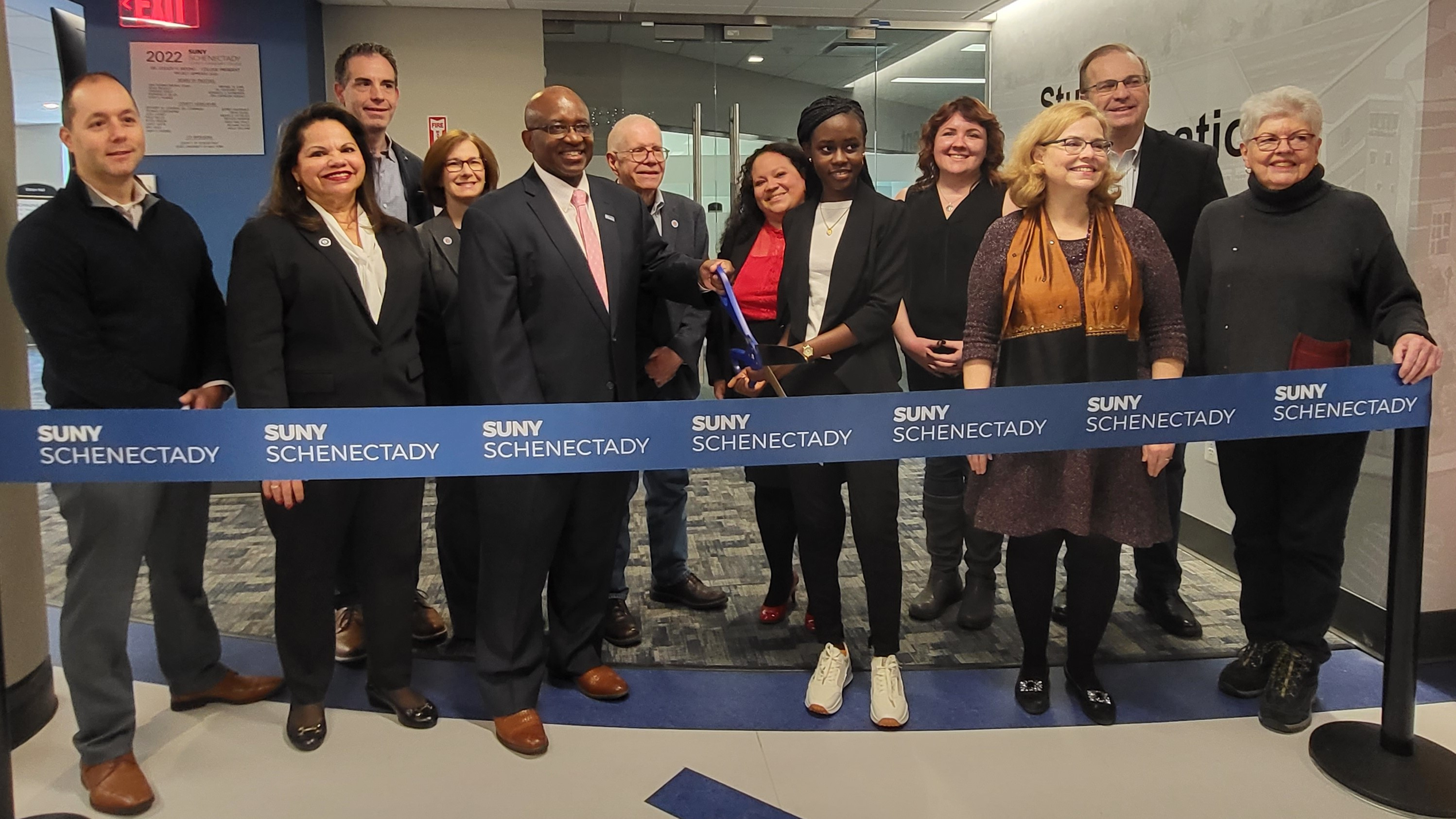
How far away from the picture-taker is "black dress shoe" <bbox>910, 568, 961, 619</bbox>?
3.27m

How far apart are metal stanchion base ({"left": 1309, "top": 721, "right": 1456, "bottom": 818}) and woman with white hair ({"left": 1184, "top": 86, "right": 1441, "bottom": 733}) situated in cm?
11

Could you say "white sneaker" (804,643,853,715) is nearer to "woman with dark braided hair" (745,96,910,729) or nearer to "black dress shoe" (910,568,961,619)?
"woman with dark braided hair" (745,96,910,729)

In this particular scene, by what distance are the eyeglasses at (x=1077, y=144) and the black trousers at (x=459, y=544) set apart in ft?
6.17

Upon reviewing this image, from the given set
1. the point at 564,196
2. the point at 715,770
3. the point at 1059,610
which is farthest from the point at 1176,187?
the point at 715,770

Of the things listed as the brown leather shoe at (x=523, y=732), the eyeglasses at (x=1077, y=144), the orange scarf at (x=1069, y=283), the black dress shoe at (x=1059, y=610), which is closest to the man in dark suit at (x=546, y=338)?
the brown leather shoe at (x=523, y=732)

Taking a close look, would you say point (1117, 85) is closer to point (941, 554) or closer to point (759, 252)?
point (759, 252)

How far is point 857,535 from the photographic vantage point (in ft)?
8.68

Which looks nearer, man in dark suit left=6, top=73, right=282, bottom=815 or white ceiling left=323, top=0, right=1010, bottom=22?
man in dark suit left=6, top=73, right=282, bottom=815

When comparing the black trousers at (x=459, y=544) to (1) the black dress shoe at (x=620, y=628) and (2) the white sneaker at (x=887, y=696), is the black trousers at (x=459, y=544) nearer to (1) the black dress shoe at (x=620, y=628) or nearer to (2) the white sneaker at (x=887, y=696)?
(1) the black dress shoe at (x=620, y=628)

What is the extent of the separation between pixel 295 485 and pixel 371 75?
1.11 metres

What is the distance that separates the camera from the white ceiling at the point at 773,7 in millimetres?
3111

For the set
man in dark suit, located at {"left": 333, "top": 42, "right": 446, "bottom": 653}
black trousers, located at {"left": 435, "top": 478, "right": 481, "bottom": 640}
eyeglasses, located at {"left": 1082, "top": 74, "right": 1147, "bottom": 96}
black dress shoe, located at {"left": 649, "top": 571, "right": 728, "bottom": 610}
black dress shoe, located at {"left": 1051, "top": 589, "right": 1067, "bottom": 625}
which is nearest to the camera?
man in dark suit, located at {"left": 333, "top": 42, "right": 446, "bottom": 653}

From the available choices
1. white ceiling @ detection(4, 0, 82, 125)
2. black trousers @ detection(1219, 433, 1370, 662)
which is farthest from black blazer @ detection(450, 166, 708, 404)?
black trousers @ detection(1219, 433, 1370, 662)

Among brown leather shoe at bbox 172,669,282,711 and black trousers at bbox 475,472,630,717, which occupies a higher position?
black trousers at bbox 475,472,630,717
